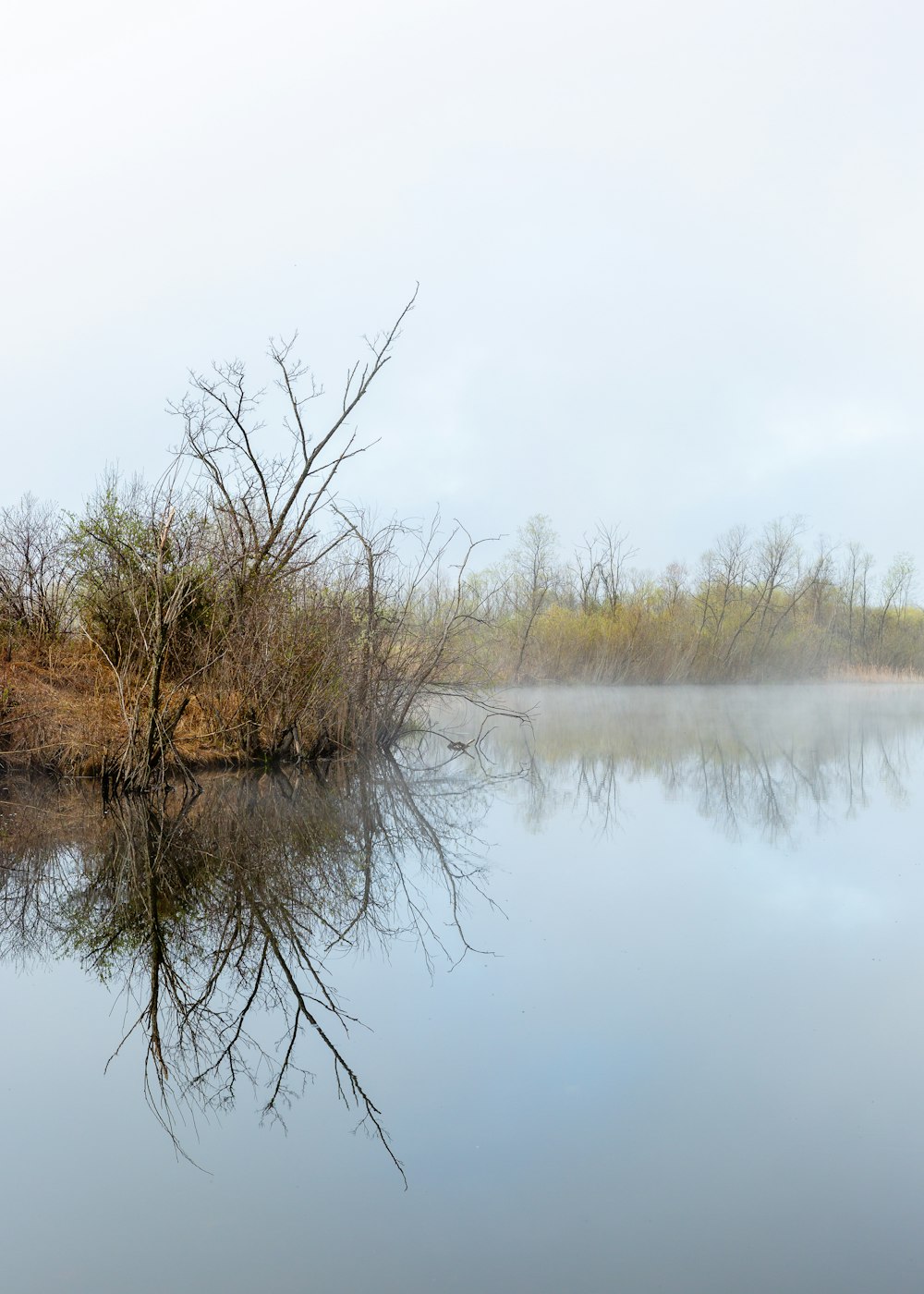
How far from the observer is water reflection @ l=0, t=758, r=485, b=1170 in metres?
3.46

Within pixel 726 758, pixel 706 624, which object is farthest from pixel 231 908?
pixel 706 624

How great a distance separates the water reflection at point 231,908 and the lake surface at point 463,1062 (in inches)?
0.9

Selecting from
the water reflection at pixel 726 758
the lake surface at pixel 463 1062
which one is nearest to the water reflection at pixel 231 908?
the lake surface at pixel 463 1062

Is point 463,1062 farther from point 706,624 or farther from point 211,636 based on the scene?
point 706,624

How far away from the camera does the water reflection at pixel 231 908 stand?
346cm

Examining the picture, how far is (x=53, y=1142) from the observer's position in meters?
2.86


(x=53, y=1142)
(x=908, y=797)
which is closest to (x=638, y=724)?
(x=908, y=797)

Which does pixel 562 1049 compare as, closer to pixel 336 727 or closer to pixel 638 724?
pixel 336 727

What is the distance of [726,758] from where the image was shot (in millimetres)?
12250

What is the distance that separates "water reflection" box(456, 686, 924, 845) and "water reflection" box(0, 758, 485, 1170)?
6.04ft

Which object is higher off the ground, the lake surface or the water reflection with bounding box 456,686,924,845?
the water reflection with bounding box 456,686,924,845

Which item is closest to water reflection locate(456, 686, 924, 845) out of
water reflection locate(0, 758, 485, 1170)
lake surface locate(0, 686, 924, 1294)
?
lake surface locate(0, 686, 924, 1294)

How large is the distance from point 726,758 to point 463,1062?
9504 millimetres

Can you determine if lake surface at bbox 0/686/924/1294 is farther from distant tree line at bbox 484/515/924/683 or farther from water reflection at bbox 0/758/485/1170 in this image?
distant tree line at bbox 484/515/924/683
